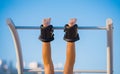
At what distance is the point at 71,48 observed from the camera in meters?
2.00

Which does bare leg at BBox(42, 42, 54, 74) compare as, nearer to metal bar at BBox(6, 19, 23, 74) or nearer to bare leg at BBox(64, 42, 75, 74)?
bare leg at BBox(64, 42, 75, 74)

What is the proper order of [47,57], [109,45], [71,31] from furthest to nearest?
[109,45] < [47,57] < [71,31]

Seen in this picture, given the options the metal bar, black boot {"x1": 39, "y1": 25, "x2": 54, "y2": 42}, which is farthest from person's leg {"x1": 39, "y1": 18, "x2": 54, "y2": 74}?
the metal bar

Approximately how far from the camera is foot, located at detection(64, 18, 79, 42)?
76.9 inches

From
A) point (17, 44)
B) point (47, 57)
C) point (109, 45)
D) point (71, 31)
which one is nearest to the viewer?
point (71, 31)

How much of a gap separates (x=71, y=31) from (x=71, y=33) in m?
0.02

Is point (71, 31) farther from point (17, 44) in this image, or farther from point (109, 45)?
point (17, 44)

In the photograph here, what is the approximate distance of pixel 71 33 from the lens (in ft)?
6.47

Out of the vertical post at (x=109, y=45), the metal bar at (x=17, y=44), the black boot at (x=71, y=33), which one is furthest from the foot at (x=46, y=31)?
Answer: the vertical post at (x=109, y=45)

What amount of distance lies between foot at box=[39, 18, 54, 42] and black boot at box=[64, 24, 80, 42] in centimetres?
11

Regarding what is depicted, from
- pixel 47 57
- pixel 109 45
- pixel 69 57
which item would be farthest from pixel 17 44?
pixel 109 45

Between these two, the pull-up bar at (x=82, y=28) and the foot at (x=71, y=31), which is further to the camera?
the pull-up bar at (x=82, y=28)

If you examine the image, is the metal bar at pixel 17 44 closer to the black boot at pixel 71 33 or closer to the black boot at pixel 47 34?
the black boot at pixel 47 34

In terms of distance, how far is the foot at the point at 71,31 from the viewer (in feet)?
6.40
